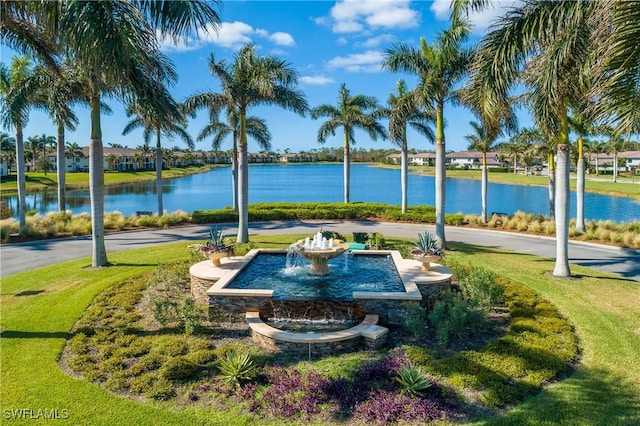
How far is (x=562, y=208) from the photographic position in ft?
40.2

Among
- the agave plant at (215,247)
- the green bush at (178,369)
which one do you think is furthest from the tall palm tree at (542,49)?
the green bush at (178,369)

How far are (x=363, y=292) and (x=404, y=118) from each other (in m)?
10.3

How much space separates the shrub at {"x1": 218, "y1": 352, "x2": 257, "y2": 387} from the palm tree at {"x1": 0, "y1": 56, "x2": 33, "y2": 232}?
15.2 meters

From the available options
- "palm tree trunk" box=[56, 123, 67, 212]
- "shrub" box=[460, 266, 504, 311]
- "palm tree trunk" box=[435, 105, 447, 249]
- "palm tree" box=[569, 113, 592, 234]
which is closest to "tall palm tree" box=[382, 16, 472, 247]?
"palm tree trunk" box=[435, 105, 447, 249]

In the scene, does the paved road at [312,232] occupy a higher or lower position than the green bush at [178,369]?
higher

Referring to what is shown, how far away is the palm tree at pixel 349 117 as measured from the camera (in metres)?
28.8

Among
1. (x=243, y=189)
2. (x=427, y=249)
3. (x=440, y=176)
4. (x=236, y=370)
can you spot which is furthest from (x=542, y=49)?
(x=243, y=189)

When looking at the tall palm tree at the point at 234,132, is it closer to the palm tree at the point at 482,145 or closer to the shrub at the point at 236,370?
the palm tree at the point at 482,145

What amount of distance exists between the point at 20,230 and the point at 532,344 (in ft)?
71.4

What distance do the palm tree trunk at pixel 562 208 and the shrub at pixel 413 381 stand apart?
8638 mm

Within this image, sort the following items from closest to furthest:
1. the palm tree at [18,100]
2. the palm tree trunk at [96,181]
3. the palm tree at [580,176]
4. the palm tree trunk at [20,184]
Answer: the palm tree trunk at [96,181] → the palm tree at [18,100] → the palm tree trunk at [20,184] → the palm tree at [580,176]

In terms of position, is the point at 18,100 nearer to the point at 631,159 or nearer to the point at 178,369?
the point at 178,369

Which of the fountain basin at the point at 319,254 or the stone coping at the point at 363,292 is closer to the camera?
the stone coping at the point at 363,292

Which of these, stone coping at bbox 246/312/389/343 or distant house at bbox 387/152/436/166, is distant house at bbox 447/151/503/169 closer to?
distant house at bbox 387/152/436/166
